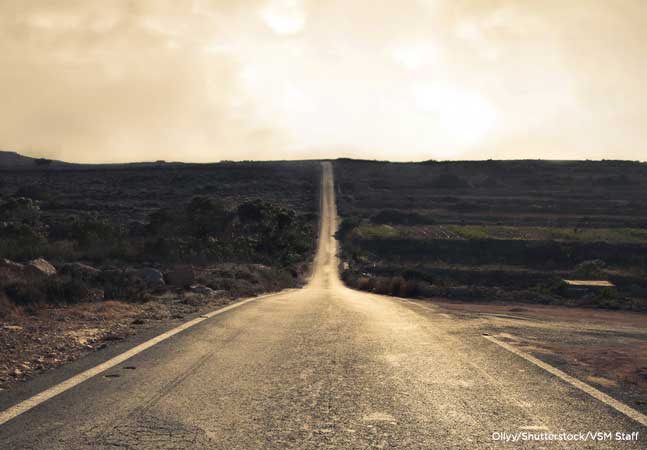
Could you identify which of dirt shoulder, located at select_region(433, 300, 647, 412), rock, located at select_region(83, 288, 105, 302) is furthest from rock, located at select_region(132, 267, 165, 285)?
dirt shoulder, located at select_region(433, 300, 647, 412)

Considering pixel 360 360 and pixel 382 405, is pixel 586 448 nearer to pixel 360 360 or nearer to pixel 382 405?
pixel 382 405

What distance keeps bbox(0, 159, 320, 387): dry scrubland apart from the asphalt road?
1.81 meters

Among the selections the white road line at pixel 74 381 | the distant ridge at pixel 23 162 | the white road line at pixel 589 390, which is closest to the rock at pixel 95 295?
the white road line at pixel 74 381

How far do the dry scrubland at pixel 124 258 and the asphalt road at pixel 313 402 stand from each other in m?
1.81

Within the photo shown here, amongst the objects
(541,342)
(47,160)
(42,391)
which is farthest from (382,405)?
(47,160)

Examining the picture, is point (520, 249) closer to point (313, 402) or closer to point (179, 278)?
point (179, 278)

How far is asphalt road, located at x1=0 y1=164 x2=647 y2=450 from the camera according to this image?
14.0 feet

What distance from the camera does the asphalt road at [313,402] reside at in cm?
428

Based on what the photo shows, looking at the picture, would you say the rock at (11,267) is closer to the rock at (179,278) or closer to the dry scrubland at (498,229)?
the rock at (179,278)

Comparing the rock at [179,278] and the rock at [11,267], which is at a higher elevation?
the rock at [11,267]

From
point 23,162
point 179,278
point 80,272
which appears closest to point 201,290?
point 179,278

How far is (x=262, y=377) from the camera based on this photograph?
247 inches

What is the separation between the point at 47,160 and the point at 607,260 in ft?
438

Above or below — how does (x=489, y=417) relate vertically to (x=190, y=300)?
above
